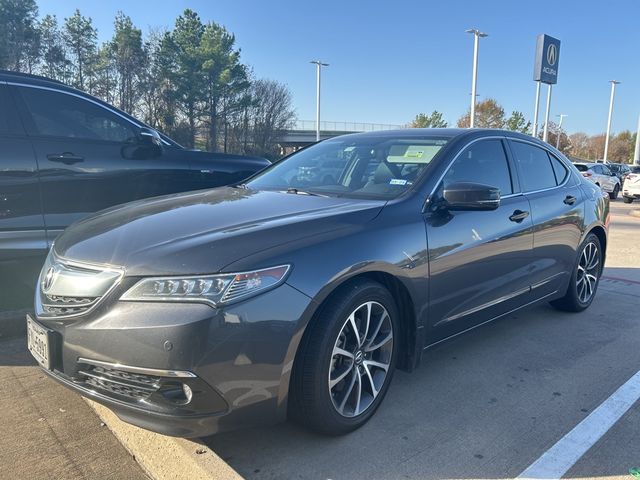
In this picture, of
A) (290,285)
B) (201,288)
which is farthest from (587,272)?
(201,288)

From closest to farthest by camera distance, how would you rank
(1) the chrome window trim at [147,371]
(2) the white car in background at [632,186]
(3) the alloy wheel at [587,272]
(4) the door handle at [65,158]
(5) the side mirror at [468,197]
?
(1) the chrome window trim at [147,371]
(5) the side mirror at [468,197]
(4) the door handle at [65,158]
(3) the alloy wheel at [587,272]
(2) the white car in background at [632,186]

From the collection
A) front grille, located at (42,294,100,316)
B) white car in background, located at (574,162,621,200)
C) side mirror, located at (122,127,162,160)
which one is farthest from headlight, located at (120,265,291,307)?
white car in background, located at (574,162,621,200)

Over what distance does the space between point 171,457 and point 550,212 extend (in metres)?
3.33

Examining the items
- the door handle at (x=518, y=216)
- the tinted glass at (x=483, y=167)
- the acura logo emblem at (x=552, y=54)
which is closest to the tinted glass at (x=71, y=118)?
the tinted glass at (x=483, y=167)

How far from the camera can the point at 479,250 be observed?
3.38 metres

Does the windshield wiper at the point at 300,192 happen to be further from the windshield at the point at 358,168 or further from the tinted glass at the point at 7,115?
the tinted glass at the point at 7,115

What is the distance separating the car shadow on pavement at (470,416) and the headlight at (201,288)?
86 centimetres

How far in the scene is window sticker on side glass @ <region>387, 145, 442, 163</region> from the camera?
3.48 meters

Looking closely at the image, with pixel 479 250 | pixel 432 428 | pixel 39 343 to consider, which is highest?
pixel 479 250

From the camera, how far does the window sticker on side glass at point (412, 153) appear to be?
11.4 feet

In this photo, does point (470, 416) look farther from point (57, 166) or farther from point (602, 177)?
point (602, 177)

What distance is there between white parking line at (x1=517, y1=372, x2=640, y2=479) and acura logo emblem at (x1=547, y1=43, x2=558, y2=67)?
28.0m

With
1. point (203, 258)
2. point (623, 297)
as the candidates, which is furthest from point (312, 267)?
point (623, 297)

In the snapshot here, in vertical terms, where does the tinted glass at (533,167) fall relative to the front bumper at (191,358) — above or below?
above
